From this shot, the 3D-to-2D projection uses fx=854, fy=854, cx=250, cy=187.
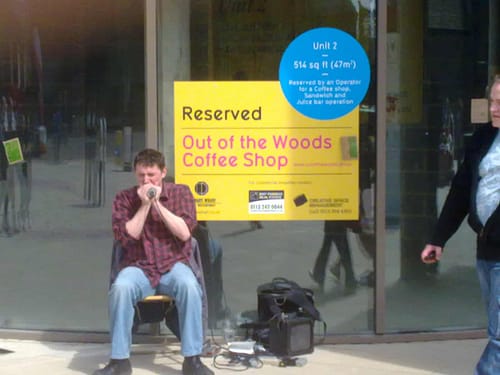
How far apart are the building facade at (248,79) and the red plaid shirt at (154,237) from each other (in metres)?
0.65

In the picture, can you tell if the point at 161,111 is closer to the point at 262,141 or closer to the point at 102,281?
the point at 262,141

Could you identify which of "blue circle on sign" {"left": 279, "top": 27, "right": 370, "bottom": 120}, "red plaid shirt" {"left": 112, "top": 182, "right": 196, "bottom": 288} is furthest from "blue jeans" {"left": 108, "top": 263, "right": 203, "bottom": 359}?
"blue circle on sign" {"left": 279, "top": 27, "right": 370, "bottom": 120}

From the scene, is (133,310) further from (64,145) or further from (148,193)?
(64,145)

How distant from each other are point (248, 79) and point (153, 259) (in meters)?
1.41

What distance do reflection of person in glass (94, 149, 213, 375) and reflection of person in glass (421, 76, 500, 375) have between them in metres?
1.42

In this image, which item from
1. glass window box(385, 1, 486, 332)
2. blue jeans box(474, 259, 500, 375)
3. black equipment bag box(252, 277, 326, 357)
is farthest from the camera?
glass window box(385, 1, 486, 332)

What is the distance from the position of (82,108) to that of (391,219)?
2.22 metres

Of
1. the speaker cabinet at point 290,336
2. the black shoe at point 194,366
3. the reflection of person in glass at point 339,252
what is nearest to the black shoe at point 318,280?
the reflection of person in glass at point 339,252

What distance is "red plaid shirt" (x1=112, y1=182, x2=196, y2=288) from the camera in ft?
16.3

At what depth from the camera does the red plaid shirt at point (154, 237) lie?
497 centimetres

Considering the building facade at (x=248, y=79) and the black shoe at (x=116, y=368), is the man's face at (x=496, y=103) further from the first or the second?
the black shoe at (x=116, y=368)

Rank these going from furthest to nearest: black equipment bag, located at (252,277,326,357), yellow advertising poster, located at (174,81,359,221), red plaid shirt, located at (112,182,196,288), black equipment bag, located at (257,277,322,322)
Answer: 1. yellow advertising poster, located at (174,81,359,221)
2. black equipment bag, located at (257,277,322,322)
3. black equipment bag, located at (252,277,326,357)
4. red plaid shirt, located at (112,182,196,288)

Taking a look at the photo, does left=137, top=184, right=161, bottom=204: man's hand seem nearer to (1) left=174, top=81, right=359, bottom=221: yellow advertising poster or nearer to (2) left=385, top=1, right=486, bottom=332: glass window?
(1) left=174, top=81, right=359, bottom=221: yellow advertising poster

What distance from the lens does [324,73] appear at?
563 centimetres
